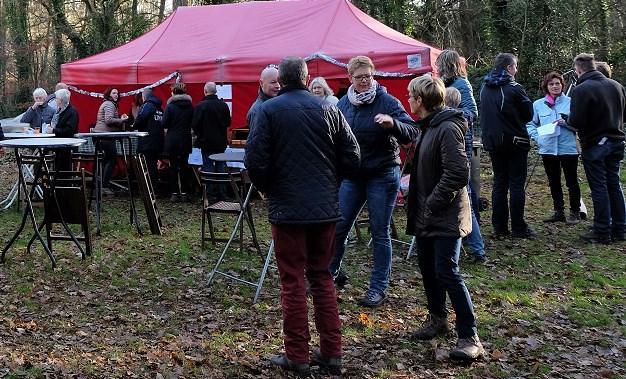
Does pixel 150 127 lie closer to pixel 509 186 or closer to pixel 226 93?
pixel 226 93

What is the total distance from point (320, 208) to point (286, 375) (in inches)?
40.5

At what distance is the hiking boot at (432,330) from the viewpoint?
191 inches

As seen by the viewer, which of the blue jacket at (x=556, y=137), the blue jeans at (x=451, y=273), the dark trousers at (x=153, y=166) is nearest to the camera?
the blue jeans at (x=451, y=273)

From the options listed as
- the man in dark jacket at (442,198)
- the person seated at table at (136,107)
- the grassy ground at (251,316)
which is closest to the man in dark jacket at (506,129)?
the grassy ground at (251,316)

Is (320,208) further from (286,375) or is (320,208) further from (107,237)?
(107,237)

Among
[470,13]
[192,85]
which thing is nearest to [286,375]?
[192,85]

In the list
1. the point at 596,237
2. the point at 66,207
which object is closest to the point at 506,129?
the point at 596,237

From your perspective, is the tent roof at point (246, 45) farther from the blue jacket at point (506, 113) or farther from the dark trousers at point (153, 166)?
the blue jacket at point (506, 113)

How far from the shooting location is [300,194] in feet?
13.6

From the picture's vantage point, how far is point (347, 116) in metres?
5.57

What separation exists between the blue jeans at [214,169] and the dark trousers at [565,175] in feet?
15.0

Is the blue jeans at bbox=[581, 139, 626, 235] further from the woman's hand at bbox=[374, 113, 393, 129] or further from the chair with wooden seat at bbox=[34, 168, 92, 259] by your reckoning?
the chair with wooden seat at bbox=[34, 168, 92, 259]

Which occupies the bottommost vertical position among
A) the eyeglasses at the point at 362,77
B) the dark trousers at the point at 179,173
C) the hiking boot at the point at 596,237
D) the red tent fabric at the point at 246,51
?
the hiking boot at the point at 596,237

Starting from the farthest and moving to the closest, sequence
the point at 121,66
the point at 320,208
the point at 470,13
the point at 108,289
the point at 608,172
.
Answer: the point at 470,13 → the point at 121,66 → the point at 608,172 → the point at 108,289 → the point at 320,208
